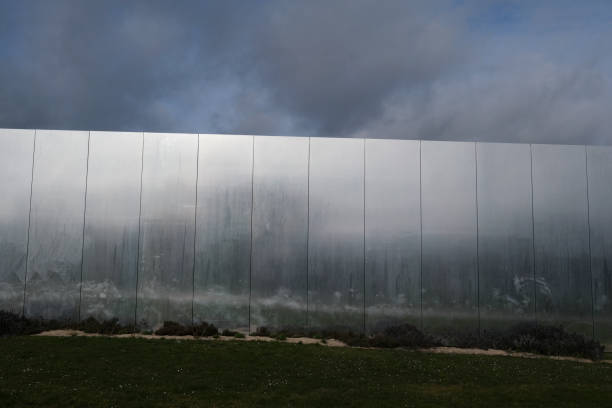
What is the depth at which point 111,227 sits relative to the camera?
16.6m

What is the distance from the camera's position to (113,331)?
15.7 meters

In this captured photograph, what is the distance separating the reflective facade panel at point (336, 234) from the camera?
53.4 feet

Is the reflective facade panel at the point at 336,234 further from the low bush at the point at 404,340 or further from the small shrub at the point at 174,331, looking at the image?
the small shrub at the point at 174,331

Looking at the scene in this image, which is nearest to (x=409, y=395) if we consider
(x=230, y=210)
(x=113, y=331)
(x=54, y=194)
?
(x=230, y=210)

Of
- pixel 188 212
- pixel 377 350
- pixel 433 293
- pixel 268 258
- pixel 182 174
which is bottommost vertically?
pixel 377 350

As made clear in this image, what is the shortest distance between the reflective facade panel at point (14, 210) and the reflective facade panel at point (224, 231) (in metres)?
5.78

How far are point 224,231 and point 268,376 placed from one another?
706 centimetres

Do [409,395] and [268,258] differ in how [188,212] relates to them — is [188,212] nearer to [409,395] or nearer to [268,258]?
[268,258]

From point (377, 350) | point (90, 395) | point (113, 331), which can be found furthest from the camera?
point (113, 331)

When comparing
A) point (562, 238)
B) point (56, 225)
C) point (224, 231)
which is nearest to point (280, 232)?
point (224, 231)

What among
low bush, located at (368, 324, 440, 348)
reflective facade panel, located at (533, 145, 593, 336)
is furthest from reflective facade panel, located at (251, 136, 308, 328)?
reflective facade panel, located at (533, 145, 593, 336)

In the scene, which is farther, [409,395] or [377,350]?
[377,350]

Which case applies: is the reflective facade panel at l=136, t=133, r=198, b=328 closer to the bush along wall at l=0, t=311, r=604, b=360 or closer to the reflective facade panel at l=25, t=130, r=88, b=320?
the bush along wall at l=0, t=311, r=604, b=360

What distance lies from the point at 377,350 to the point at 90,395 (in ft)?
25.9
